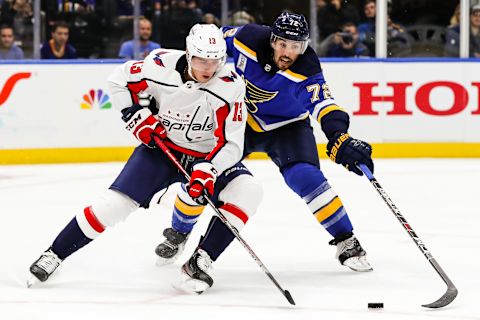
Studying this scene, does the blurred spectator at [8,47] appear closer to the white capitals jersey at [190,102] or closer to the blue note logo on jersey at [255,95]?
the blue note logo on jersey at [255,95]

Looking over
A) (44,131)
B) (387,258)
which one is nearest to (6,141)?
(44,131)

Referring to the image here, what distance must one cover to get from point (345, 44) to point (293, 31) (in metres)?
4.25

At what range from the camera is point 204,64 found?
3.76 metres

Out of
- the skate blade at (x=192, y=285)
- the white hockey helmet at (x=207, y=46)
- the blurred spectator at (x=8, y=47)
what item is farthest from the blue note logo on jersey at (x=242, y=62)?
the blurred spectator at (x=8, y=47)

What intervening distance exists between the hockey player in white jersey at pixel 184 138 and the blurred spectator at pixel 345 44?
4.33 meters

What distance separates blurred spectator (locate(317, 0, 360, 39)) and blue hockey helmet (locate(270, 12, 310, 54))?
423 centimetres

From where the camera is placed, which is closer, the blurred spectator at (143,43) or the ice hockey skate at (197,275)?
the ice hockey skate at (197,275)

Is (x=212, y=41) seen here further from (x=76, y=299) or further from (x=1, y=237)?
(x=1, y=237)

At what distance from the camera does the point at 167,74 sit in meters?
3.89

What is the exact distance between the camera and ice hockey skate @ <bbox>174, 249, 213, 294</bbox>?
3756 mm

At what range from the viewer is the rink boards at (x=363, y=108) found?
766 cm

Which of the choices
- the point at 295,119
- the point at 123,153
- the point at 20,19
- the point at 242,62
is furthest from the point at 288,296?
the point at 20,19

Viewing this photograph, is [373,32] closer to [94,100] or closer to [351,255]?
[94,100]

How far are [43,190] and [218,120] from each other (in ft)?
9.26
